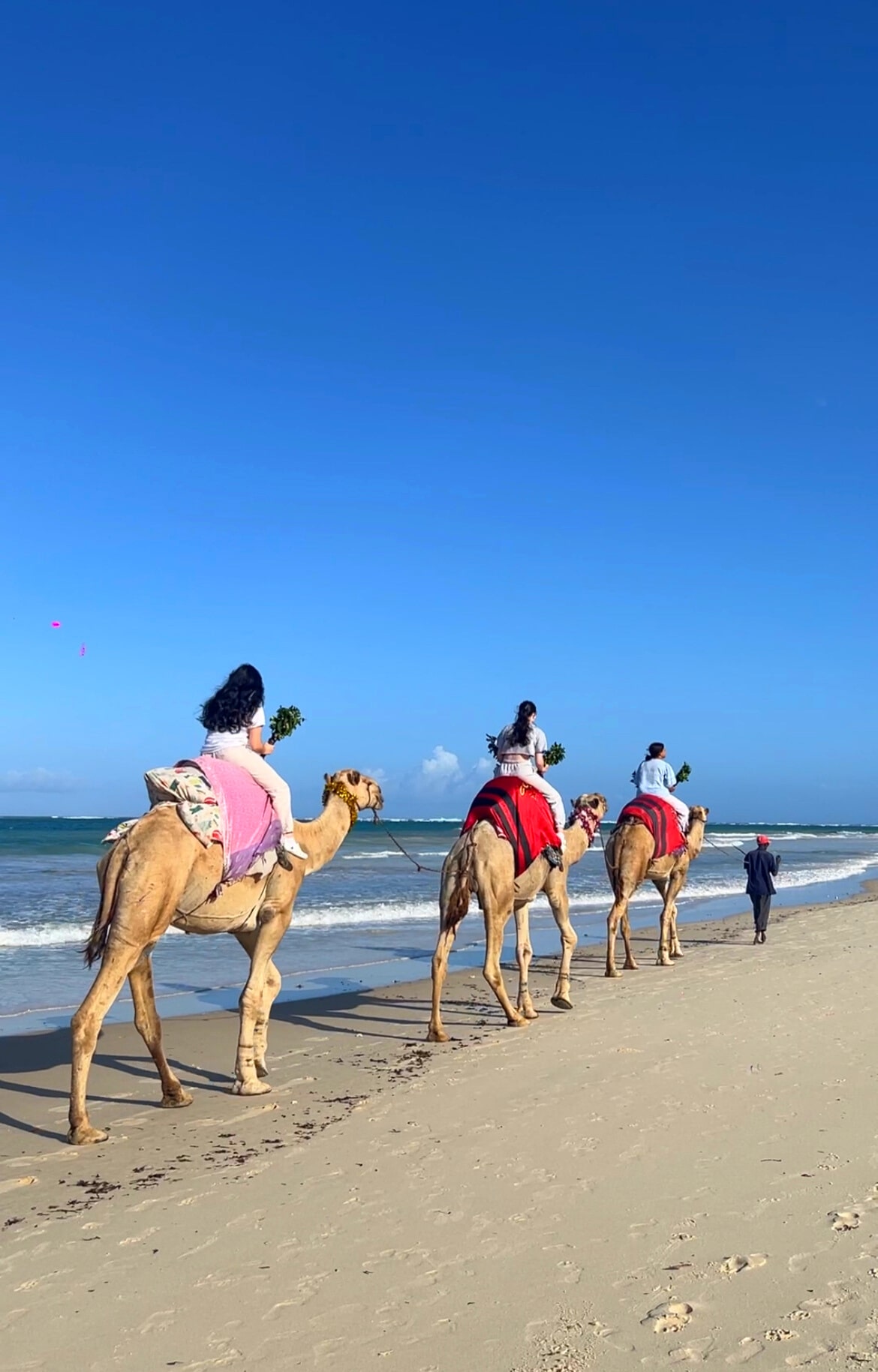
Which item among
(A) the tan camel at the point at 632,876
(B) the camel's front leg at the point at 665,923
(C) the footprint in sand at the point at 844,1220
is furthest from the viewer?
(B) the camel's front leg at the point at 665,923

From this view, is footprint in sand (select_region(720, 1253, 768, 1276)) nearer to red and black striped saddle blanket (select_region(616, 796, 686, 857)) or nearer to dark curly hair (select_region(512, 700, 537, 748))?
dark curly hair (select_region(512, 700, 537, 748))

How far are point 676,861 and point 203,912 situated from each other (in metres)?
10.2

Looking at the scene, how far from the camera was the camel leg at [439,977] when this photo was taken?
10.4 m

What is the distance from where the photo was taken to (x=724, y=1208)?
16.5 feet

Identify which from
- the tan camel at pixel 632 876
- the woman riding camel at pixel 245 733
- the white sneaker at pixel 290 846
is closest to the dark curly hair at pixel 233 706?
the woman riding camel at pixel 245 733

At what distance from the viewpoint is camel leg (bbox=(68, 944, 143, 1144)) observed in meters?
7.04

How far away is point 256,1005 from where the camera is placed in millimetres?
8508

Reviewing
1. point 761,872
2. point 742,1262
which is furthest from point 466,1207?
point 761,872

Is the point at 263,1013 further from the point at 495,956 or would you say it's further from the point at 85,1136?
the point at 495,956

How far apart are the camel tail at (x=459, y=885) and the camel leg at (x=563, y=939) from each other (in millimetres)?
1249

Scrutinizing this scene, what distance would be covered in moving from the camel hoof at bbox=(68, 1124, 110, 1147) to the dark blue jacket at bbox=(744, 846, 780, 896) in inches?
515

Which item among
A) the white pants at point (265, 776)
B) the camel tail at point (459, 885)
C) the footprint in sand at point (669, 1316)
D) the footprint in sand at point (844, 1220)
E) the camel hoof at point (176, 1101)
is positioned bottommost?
the camel hoof at point (176, 1101)

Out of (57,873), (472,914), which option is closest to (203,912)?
(472,914)

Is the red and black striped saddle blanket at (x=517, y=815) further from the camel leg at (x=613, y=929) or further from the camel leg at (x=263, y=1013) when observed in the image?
the camel leg at (x=613, y=929)
